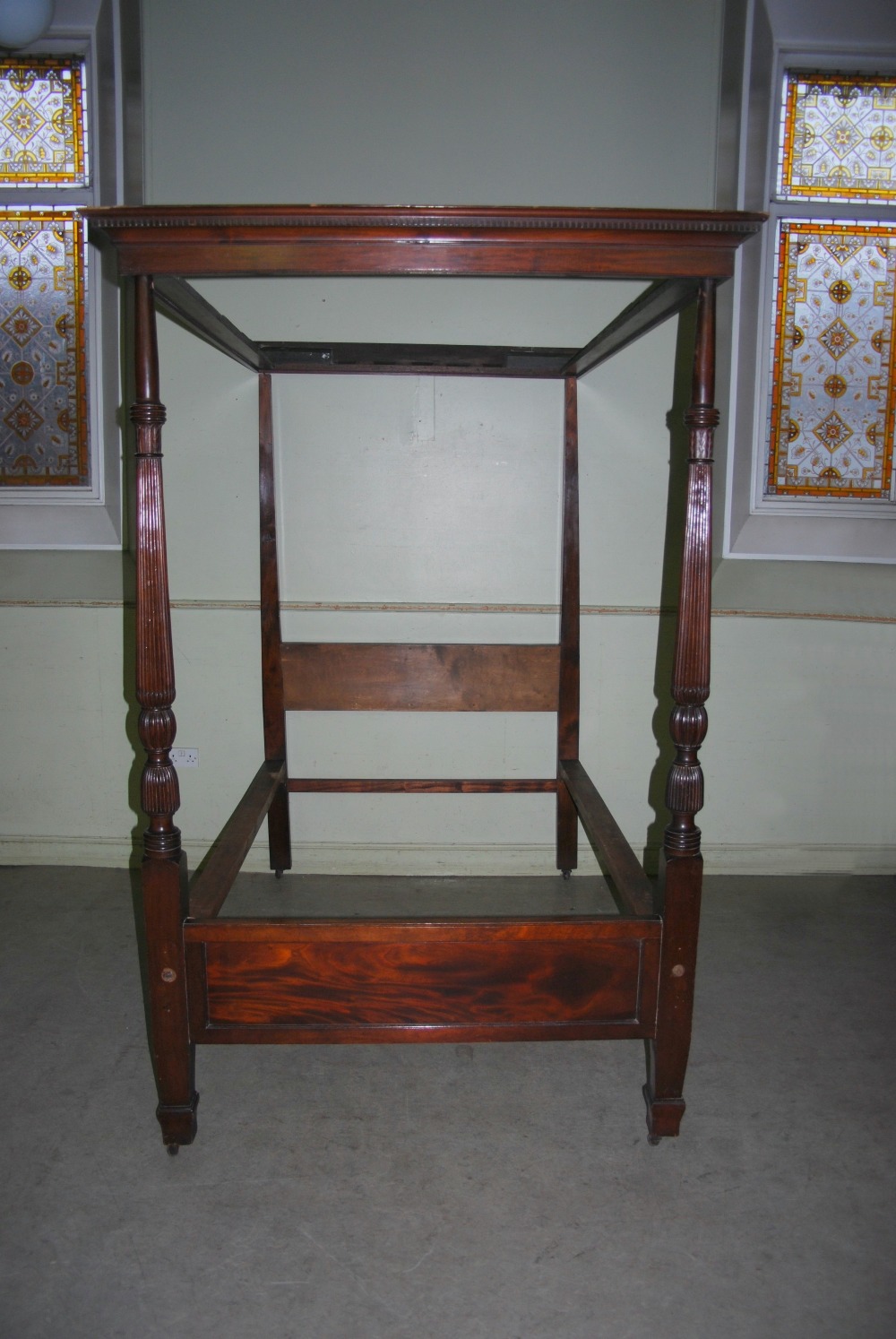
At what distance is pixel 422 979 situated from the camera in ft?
5.74

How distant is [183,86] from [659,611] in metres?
2.17

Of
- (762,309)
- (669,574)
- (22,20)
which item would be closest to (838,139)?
(762,309)

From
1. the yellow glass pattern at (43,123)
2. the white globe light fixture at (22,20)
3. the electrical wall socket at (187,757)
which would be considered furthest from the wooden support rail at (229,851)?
the white globe light fixture at (22,20)

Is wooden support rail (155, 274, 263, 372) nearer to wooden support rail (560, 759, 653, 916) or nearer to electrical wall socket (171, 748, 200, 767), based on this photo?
electrical wall socket (171, 748, 200, 767)

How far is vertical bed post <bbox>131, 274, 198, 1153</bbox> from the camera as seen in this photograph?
1600 mm

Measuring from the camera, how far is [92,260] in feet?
9.29

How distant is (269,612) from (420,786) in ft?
2.35

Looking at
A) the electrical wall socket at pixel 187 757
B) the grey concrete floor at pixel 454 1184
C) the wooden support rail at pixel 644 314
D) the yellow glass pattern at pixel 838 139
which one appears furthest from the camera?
the electrical wall socket at pixel 187 757

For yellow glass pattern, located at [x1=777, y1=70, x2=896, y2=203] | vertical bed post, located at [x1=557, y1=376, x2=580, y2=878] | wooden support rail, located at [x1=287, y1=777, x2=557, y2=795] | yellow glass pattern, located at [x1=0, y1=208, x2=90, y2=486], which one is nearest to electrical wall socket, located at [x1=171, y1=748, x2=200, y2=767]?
wooden support rail, located at [x1=287, y1=777, x2=557, y2=795]

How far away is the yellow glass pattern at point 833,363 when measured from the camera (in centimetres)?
287

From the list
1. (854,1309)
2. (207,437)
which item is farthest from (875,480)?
(854,1309)

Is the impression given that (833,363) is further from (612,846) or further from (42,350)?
(42,350)

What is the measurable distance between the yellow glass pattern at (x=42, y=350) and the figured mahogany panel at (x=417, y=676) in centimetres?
101

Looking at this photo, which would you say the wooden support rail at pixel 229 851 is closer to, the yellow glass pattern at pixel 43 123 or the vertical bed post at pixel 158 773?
the vertical bed post at pixel 158 773
